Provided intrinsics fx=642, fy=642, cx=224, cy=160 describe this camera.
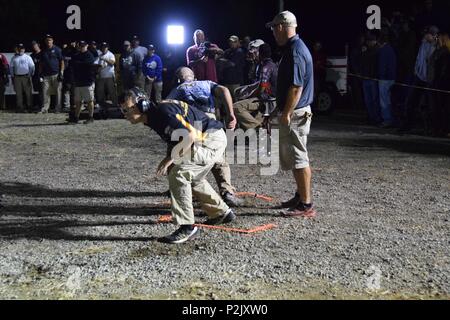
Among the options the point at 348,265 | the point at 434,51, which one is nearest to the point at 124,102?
the point at 348,265

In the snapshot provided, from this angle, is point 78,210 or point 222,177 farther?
point 222,177

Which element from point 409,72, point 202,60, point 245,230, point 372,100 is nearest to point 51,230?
point 245,230

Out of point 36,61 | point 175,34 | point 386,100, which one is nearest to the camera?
point 386,100

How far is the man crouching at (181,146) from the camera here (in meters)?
5.71

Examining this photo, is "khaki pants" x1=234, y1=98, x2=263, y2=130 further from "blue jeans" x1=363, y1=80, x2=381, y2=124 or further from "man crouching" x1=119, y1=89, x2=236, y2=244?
"blue jeans" x1=363, y1=80, x2=381, y2=124

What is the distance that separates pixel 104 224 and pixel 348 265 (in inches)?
104

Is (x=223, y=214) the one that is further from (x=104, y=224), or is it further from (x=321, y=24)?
(x=321, y=24)

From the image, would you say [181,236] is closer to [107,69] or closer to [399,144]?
[399,144]

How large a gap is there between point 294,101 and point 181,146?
4.73 ft

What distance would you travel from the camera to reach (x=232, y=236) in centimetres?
613

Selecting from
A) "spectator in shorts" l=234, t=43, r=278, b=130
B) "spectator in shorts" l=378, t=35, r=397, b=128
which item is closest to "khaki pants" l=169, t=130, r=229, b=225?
"spectator in shorts" l=234, t=43, r=278, b=130

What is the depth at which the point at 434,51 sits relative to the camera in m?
13.4

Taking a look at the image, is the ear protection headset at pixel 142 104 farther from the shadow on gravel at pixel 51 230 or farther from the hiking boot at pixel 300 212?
the hiking boot at pixel 300 212

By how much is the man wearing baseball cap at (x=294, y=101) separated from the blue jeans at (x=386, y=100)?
8.40m
